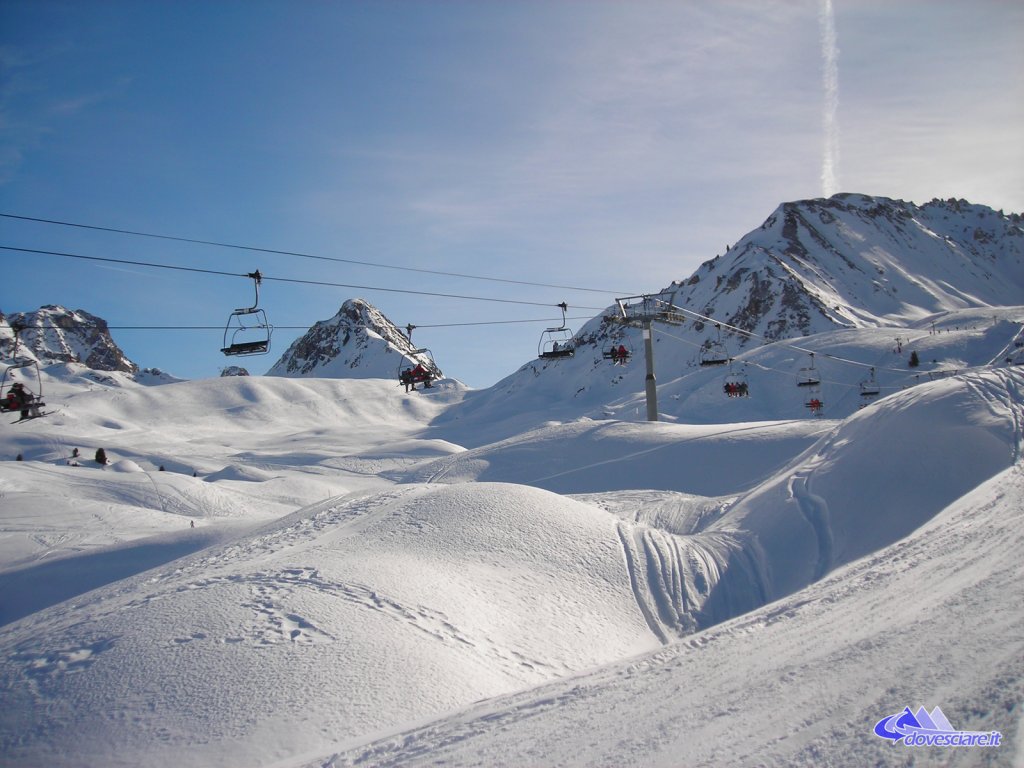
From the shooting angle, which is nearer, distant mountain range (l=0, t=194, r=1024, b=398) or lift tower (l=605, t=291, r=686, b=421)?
lift tower (l=605, t=291, r=686, b=421)

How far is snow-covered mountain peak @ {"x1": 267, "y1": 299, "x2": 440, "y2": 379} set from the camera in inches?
6895

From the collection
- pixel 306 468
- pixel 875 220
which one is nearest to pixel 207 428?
pixel 306 468

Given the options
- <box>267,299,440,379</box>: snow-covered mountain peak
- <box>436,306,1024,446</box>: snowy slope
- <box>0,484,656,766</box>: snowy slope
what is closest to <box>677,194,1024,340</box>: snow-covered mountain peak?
<box>436,306,1024,446</box>: snowy slope

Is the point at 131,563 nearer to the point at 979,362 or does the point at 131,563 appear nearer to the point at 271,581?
the point at 271,581

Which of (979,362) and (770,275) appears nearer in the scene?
(979,362)

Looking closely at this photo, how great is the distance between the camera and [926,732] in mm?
4984

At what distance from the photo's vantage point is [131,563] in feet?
55.1

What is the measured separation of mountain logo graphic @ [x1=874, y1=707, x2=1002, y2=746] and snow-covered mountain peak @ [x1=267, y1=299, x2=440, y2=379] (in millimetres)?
164486

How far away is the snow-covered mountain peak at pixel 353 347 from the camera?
175 m

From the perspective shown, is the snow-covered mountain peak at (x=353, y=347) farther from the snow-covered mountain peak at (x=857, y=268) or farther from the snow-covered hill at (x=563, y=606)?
the snow-covered hill at (x=563, y=606)

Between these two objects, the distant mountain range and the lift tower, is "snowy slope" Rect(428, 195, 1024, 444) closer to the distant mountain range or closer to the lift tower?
the distant mountain range

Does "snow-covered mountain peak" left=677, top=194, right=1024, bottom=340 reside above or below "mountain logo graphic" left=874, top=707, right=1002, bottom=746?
above

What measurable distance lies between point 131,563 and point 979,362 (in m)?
55.7

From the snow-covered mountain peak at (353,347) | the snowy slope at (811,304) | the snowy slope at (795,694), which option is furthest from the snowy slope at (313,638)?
the snow-covered mountain peak at (353,347)
